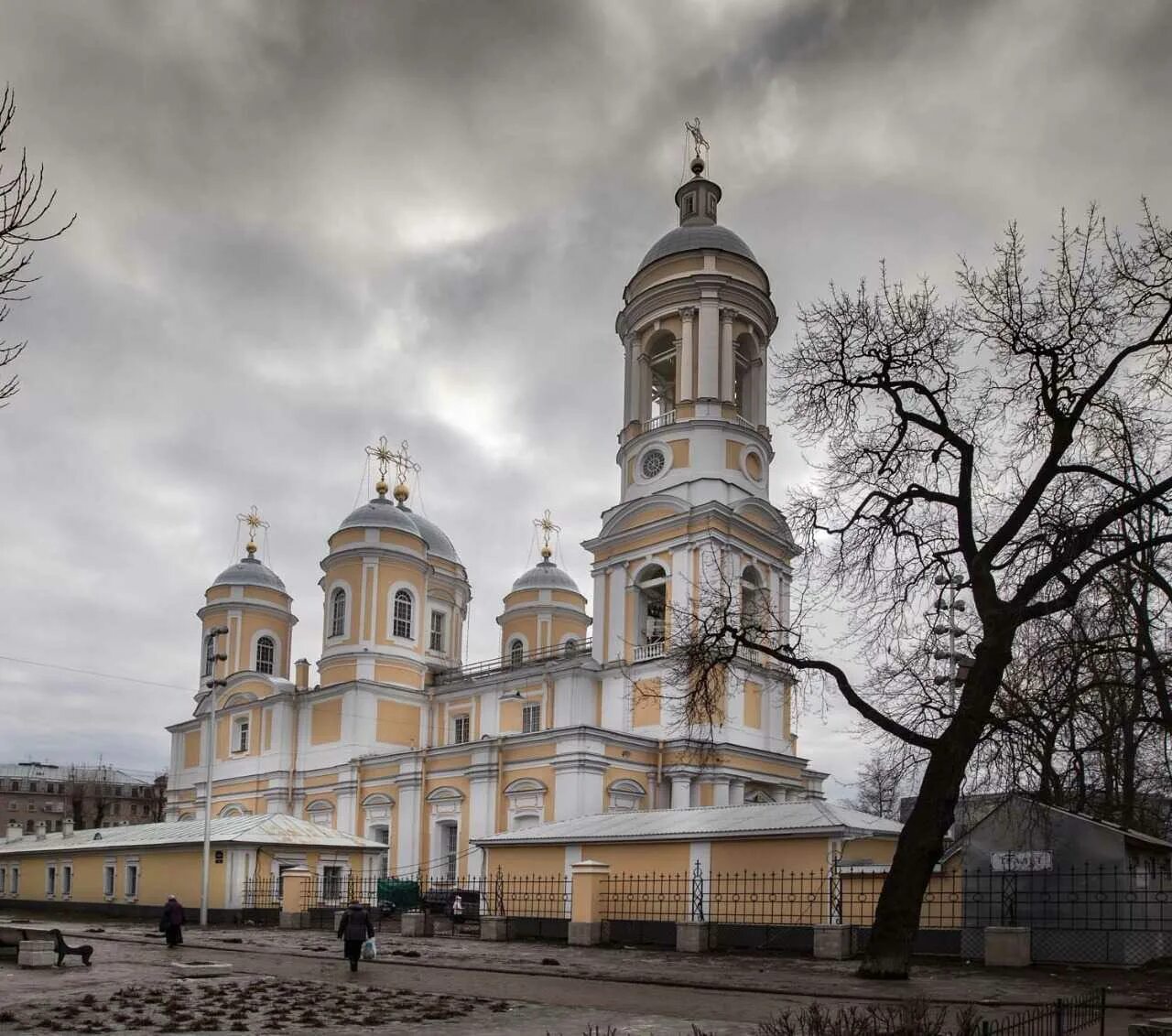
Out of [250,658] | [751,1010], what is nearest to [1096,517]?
[751,1010]

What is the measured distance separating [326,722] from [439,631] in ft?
42.0

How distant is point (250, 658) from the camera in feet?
197

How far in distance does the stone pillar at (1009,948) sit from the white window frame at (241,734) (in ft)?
130

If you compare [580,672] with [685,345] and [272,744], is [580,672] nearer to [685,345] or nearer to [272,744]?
[685,345]

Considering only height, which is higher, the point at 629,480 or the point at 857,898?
the point at 629,480

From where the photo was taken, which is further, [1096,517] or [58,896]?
[58,896]

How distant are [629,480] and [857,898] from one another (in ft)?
77.3

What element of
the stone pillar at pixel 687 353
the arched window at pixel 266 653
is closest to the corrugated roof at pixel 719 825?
the stone pillar at pixel 687 353

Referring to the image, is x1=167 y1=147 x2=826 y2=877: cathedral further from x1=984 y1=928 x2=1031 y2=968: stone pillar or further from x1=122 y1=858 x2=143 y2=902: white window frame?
x1=984 y1=928 x2=1031 y2=968: stone pillar

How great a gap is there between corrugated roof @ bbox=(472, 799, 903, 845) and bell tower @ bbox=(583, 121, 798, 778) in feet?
34.0

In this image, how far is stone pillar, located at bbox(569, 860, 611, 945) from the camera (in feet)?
78.4

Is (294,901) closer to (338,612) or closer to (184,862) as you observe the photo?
(184,862)

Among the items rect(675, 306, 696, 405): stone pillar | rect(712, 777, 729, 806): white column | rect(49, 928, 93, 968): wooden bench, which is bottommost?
rect(49, 928, 93, 968): wooden bench

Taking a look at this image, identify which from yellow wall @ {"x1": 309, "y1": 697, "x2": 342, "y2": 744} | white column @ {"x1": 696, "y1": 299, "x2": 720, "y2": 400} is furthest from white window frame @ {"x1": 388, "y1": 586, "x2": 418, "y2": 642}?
white column @ {"x1": 696, "y1": 299, "x2": 720, "y2": 400}
